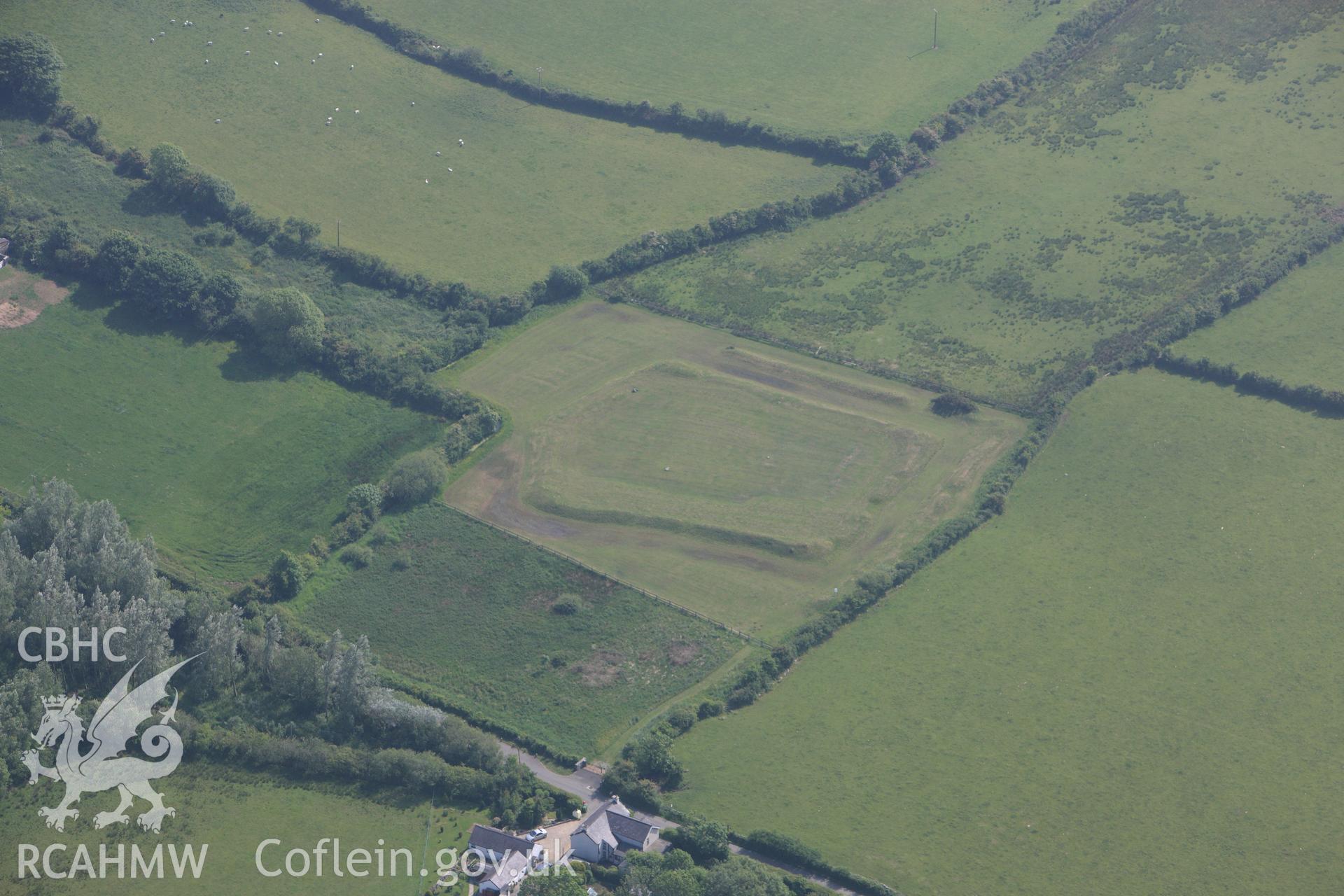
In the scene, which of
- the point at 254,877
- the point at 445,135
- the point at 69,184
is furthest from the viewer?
the point at 445,135

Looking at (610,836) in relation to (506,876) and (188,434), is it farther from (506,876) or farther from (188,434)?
(188,434)

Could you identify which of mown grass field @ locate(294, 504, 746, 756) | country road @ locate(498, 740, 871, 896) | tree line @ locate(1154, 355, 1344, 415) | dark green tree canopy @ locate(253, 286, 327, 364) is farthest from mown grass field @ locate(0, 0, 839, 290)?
country road @ locate(498, 740, 871, 896)

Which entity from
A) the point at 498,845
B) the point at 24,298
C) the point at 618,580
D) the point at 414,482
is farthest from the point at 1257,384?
the point at 24,298

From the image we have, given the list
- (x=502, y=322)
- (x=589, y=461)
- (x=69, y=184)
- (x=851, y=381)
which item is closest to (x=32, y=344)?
(x=69, y=184)

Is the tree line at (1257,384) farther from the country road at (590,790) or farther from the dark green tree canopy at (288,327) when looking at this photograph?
the dark green tree canopy at (288,327)

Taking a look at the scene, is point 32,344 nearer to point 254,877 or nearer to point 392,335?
point 392,335

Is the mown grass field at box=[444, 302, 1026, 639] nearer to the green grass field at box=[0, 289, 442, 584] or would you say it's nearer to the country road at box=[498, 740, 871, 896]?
the green grass field at box=[0, 289, 442, 584]
